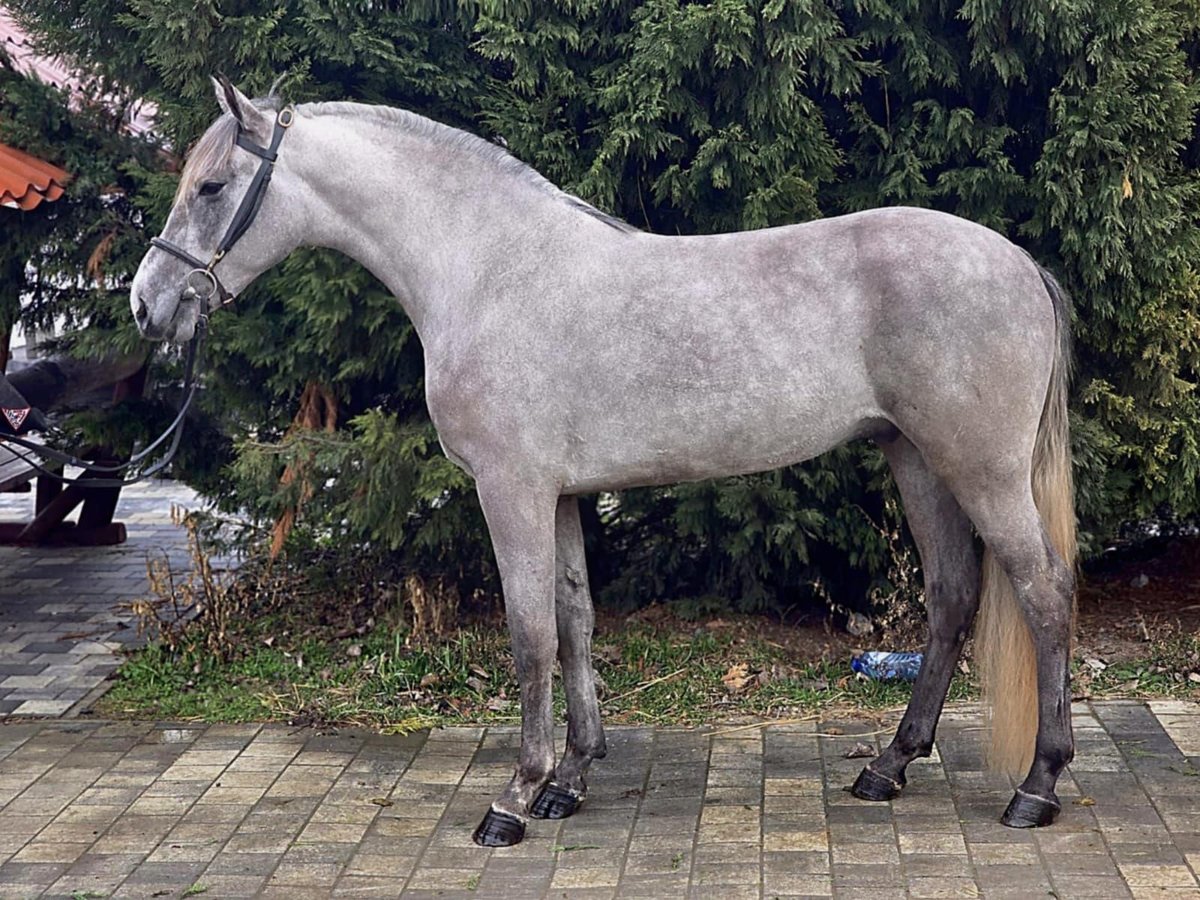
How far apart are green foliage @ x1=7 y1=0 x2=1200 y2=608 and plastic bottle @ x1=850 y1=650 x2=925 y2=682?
16.7 inches

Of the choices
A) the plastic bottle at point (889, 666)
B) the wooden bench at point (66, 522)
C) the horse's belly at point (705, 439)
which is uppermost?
the horse's belly at point (705, 439)

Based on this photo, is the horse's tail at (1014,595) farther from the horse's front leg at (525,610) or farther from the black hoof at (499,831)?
the black hoof at (499,831)

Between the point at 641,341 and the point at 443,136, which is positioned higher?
the point at 443,136

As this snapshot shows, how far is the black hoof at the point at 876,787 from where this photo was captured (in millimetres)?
4336

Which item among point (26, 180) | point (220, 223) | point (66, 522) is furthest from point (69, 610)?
point (220, 223)

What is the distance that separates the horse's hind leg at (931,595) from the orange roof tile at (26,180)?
3.86 m

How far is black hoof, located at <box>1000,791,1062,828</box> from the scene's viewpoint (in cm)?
407

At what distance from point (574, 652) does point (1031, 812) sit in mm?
1474

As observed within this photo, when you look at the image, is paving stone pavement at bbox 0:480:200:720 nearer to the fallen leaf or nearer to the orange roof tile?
the orange roof tile

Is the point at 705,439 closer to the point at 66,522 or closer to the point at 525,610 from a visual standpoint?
the point at 525,610

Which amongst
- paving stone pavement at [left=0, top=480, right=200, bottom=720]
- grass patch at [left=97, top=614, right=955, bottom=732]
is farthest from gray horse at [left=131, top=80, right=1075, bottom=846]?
paving stone pavement at [left=0, top=480, right=200, bottom=720]

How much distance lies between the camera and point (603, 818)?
14.0 ft

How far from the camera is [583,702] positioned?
176 inches

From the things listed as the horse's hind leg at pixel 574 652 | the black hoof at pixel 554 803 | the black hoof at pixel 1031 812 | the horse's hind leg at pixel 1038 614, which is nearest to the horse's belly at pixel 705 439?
the horse's hind leg at pixel 574 652
